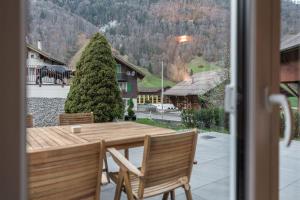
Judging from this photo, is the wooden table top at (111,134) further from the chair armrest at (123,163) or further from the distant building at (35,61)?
the distant building at (35,61)

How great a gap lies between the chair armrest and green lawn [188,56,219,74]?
0.78 meters

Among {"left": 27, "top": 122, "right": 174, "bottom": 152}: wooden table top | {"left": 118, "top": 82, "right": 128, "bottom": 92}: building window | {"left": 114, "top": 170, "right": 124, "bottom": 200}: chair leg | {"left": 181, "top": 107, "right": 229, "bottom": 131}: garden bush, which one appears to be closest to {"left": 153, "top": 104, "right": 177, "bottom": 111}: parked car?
{"left": 181, "top": 107, "right": 229, "bottom": 131}: garden bush

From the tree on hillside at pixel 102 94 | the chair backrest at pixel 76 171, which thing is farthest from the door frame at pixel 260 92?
the tree on hillside at pixel 102 94

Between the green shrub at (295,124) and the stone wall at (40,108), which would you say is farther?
the green shrub at (295,124)

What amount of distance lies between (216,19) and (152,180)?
1.06 metres

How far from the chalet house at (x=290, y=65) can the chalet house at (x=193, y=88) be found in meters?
0.13

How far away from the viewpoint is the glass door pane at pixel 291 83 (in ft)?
2.14

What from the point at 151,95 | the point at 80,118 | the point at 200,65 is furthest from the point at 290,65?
the point at 80,118

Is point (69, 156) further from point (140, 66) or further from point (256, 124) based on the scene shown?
point (256, 124)

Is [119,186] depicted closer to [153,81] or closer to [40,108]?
[153,81]

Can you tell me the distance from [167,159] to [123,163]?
246 mm

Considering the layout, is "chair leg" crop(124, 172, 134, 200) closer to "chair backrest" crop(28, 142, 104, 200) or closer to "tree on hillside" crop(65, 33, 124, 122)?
"chair backrest" crop(28, 142, 104, 200)

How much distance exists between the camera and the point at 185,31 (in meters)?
1.01

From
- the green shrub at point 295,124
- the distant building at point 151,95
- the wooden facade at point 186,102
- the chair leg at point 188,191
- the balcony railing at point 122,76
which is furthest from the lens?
the balcony railing at point 122,76
